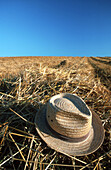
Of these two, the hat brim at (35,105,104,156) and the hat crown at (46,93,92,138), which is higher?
the hat crown at (46,93,92,138)

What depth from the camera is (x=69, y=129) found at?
1238mm

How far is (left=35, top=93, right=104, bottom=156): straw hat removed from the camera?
48.7 inches

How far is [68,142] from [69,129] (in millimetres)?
183

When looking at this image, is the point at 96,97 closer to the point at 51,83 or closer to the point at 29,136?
the point at 51,83

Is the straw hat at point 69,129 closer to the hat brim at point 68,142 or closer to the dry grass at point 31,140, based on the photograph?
the hat brim at point 68,142

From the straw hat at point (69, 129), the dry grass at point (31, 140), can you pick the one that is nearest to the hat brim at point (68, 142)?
the straw hat at point (69, 129)

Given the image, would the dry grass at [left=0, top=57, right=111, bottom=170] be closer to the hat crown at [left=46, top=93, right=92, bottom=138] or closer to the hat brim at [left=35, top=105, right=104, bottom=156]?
the hat brim at [left=35, top=105, right=104, bottom=156]

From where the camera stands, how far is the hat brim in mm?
1260

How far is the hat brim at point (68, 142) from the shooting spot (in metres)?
1.26

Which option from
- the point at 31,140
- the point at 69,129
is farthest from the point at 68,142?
the point at 31,140

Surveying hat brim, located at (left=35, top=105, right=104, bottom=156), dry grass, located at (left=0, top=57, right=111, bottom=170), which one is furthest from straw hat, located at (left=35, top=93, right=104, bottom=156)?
dry grass, located at (left=0, top=57, right=111, bottom=170)

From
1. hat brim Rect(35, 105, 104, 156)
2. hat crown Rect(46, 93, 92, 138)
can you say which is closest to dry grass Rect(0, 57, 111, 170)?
hat brim Rect(35, 105, 104, 156)

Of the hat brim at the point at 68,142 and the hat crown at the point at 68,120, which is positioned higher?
the hat crown at the point at 68,120

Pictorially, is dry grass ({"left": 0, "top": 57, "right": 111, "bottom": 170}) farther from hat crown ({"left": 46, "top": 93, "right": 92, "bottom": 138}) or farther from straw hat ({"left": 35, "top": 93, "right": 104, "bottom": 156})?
hat crown ({"left": 46, "top": 93, "right": 92, "bottom": 138})
